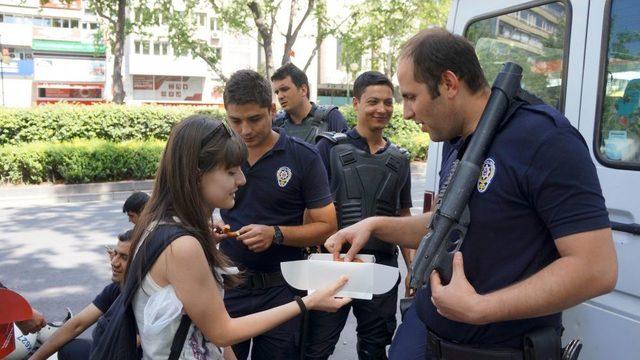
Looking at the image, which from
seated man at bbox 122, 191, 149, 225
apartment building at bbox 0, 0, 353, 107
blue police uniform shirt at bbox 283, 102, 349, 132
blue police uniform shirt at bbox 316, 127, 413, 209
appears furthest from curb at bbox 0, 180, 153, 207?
apartment building at bbox 0, 0, 353, 107

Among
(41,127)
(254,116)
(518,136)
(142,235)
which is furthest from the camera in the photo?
(41,127)

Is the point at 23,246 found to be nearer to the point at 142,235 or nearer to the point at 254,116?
the point at 254,116

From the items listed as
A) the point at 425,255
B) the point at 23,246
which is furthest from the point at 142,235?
the point at 23,246

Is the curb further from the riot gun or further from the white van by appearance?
the riot gun

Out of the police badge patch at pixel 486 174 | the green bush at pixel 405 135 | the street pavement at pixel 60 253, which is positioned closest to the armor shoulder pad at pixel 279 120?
the street pavement at pixel 60 253

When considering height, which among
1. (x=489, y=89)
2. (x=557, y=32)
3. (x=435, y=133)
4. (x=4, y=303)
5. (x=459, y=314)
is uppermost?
(x=557, y=32)

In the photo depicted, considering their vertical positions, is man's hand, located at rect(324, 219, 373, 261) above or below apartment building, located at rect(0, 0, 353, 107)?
below

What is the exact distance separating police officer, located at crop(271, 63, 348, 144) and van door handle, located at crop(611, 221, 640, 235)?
10.1 ft

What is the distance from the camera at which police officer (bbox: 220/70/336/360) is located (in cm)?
265

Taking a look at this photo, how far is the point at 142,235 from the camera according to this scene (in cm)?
181

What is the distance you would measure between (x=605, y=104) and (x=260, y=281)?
5.35ft

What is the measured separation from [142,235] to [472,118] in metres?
1.08

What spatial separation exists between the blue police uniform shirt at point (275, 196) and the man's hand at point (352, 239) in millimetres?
586

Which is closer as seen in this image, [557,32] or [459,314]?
[459,314]
